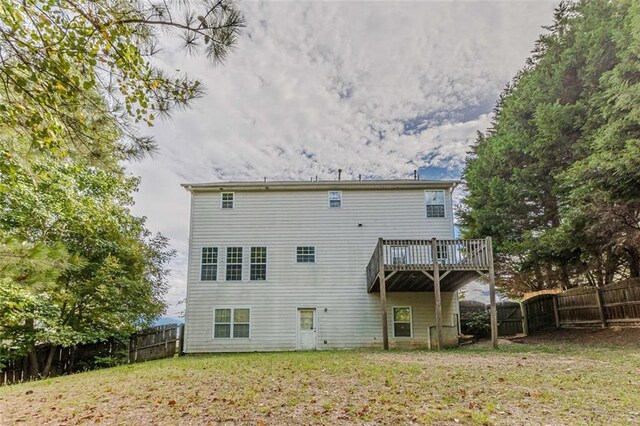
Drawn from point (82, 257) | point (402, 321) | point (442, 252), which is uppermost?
point (442, 252)

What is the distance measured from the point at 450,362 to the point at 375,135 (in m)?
12.6

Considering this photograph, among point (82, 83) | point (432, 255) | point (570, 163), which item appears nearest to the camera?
point (82, 83)

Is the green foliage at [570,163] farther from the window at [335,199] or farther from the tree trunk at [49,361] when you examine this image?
the tree trunk at [49,361]

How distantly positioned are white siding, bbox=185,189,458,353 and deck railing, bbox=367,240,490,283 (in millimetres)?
2103

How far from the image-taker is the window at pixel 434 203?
A: 15.5 m

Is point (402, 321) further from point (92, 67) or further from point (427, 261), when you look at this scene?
point (92, 67)

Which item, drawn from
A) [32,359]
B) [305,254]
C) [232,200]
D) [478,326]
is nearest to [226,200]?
[232,200]

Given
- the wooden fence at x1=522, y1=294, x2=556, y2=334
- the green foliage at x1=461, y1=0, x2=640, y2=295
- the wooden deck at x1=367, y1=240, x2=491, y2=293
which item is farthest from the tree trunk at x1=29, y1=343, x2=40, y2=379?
the wooden fence at x1=522, y1=294, x2=556, y2=334

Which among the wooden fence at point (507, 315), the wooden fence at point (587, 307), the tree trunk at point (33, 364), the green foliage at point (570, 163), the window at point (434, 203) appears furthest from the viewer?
the wooden fence at point (507, 315)

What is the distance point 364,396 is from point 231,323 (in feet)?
35.0

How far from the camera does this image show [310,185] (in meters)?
15.7

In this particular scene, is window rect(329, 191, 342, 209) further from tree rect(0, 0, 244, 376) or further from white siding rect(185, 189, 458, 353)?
tree rect(0, 0, 244, 376)

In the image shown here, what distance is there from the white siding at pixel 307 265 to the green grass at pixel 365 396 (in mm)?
6596

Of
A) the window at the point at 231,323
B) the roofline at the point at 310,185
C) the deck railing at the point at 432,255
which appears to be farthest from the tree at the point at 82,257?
the deck railing at the point at 432,255
